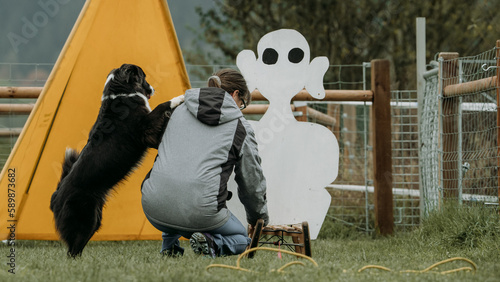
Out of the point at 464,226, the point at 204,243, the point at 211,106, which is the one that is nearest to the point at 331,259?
the point at 204,243

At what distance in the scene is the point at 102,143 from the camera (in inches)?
126

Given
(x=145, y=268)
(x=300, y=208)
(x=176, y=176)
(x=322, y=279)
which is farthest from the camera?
(x=300, y=208)

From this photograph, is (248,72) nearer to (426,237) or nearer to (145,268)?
(426,237)

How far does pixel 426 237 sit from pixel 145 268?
221 cm

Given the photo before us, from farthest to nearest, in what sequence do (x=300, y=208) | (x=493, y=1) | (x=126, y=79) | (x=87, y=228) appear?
1. (x=493, y=1)
2. (x=300, y=208)
3. (x=126, y=79)
4. (x=87, y=228)

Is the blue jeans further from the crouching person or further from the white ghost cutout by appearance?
the white ghost cutout

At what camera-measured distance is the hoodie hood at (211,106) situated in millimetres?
2836

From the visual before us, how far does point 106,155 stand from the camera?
320 cm

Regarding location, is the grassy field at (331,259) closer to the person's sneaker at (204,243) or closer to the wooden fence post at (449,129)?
the person's sneaker at (204,243)

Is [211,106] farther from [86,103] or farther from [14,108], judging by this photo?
[14,108]

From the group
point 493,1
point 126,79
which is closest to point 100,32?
point 126,79

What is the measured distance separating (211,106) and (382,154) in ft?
7.33

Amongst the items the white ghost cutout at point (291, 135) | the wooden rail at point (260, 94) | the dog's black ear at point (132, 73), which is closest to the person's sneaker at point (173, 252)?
the white ghost cutout at point (291, 135)

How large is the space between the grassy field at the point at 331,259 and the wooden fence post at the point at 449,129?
454 millimetres
